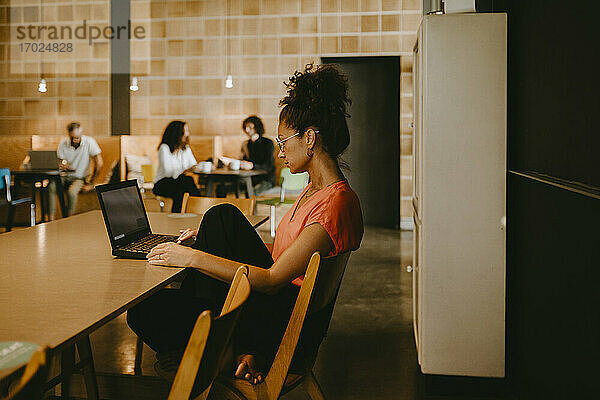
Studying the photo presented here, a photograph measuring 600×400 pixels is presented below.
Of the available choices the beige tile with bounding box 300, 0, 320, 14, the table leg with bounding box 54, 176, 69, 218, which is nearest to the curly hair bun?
the table leg with bounding box 54, 176, 69, 218

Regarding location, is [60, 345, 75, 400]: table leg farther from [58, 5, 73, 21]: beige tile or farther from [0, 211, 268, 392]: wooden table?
[58, 5, 73, 21]: beige tile

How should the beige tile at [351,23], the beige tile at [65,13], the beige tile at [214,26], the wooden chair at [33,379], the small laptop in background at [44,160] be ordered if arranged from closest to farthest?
1. the wooden chair at [33,379]
2. the small laptop in background at [44,160]
3. the beige tile at [351,23]
4. the beige tile at [214,26]
5. the beige tile at [65,13]

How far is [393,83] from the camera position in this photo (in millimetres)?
8609

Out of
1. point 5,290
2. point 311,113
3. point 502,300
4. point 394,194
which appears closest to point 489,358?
point 502,300

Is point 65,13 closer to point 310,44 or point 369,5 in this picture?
point 310,44

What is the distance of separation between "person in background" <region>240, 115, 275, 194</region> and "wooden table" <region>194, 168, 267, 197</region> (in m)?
0.39

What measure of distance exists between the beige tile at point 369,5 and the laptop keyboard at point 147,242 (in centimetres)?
680

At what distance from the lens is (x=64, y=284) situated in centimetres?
180

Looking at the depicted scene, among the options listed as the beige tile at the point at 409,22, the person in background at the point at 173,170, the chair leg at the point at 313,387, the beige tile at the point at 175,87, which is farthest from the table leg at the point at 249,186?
the chair leg at the point at 313,387

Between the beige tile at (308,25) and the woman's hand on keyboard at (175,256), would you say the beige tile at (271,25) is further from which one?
the woman's hand on keyboard at (175,256)

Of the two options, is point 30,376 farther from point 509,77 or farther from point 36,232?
point 509,77

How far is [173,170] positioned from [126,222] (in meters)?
4.69

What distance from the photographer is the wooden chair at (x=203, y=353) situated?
1.15m

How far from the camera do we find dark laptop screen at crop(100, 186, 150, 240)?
7.56 ft
